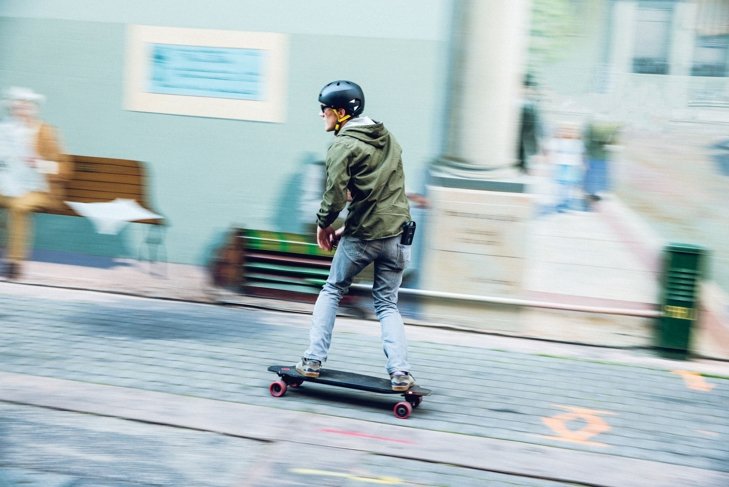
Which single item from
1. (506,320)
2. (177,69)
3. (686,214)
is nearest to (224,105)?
(177,69)

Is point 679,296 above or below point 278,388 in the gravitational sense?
above

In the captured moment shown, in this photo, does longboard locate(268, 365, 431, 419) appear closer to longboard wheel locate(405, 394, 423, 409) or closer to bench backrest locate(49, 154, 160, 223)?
longboard wheel locate(405, 394, 423, 409)

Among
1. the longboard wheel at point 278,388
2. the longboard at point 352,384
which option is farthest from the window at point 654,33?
the longboard wheel at point 278,388

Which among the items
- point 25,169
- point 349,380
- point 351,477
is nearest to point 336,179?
point 349,380

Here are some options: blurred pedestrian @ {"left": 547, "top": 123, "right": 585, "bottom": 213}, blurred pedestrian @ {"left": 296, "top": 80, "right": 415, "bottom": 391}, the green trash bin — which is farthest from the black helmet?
the green trash bin

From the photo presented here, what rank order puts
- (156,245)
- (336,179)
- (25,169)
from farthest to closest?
(25,169)
(156,245)
(336,179)

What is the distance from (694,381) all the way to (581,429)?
5.35ft

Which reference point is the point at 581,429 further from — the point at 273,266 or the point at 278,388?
the point at 273,266

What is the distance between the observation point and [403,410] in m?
5.36

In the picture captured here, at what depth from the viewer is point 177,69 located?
7812 millimetres

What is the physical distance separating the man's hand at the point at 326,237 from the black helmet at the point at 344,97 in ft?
2.36

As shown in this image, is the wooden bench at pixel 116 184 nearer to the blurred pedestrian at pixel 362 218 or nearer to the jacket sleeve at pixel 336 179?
the blurred pedestrian at pixel 362 218

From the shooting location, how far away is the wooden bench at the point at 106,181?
8.02 metres

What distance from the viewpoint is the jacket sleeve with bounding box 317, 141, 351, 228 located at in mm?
5266
